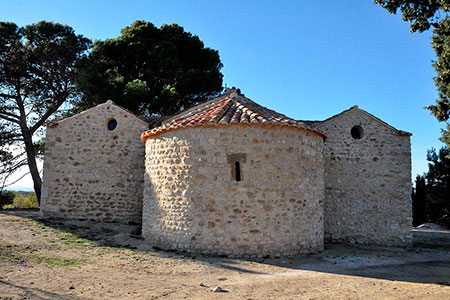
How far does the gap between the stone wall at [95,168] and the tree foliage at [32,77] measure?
17.3 ft

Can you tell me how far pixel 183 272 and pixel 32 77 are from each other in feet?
47.4

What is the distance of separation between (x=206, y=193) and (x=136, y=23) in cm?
1539

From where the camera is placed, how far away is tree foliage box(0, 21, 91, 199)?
15.6m

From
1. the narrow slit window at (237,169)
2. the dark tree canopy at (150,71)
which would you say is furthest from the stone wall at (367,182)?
the dark tree canopy at (150,71)

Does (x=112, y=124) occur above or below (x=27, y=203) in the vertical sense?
above

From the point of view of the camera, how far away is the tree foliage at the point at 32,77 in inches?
616

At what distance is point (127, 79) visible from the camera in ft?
59.0

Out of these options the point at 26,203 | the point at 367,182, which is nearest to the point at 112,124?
the point at 367,182

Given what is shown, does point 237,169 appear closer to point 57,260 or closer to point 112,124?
point 57,260


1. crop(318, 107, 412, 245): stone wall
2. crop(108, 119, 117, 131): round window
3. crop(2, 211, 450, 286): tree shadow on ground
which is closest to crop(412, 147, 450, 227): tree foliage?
crop(2, 211, 450, 286): tree shadow on ground

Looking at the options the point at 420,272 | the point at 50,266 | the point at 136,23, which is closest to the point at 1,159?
the point at 136,23

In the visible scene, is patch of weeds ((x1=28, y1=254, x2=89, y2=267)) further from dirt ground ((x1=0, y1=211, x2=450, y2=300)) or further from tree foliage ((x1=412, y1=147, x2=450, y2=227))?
tree foliage ((x1=412, y1=147, x2=450, y2=227))

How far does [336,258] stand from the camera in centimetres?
Answer: 820

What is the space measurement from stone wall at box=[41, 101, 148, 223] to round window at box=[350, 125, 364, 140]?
7487mm
